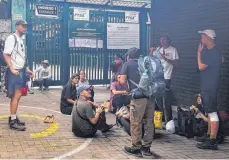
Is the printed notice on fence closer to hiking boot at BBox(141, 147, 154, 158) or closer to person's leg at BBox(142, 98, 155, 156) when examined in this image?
person's leg at BBox(142, 98, 155, 156)

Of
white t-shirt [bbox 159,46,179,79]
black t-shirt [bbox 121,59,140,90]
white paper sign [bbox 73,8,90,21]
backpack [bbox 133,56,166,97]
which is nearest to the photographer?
backpack [bbox 133,56,166,97]

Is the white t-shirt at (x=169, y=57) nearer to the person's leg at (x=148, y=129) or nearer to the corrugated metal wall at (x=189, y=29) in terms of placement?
the corrugated metal wall at (x=189, y=29)

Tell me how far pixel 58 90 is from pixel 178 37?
19.0ft

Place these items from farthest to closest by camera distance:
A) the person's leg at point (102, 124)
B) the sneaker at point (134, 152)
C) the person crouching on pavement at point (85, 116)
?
the person's leg at point (102, 124) → the person crouching on pavement at point (85, 116) → the sneaker at point (134, 152)

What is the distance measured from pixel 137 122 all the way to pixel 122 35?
8.78 m

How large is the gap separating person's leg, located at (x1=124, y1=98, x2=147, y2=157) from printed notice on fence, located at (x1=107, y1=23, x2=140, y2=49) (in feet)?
27.8

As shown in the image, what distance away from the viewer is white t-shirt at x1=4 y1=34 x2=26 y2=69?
6.59 meters

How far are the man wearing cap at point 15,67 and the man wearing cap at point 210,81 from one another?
11.4 feet

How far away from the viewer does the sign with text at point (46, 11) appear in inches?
485

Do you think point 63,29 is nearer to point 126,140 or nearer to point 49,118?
point 49,118

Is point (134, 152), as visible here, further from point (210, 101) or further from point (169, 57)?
point (169, 57)

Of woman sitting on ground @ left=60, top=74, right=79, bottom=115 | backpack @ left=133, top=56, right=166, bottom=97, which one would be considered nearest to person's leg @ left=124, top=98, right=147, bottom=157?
backpack @ left=133, top=56, right=166, bottom=97

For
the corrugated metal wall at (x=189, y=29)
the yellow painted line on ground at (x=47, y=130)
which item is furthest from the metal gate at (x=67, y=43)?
the yellow painted line on ground at (x=47, y=130)

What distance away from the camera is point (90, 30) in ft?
43.3
